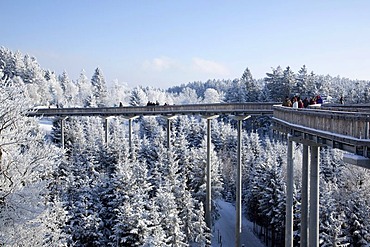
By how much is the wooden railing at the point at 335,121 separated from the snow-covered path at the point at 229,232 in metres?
23.1

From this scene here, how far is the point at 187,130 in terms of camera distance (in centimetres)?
6731

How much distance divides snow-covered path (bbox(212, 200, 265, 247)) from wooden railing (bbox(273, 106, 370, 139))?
23102 mm

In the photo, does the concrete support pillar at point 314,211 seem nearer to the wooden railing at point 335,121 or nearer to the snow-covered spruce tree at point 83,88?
the wooden railing at point 335,121

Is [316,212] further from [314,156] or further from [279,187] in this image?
[279,187]

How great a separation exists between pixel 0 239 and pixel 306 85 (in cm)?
6734

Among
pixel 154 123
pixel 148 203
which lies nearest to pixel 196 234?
pixel 148 203

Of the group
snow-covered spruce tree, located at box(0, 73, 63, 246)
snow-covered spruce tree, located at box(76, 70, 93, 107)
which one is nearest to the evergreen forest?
snow-covered spruce tree, located at box(0, 73, 63, 246)

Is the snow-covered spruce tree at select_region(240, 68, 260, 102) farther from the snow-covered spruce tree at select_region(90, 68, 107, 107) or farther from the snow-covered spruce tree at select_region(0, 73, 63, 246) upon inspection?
the snow-covered spruce tree at select_region(0, 73, 63, 246)

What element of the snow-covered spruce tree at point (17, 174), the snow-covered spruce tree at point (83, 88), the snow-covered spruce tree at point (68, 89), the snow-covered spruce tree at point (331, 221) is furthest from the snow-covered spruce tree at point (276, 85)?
the snow-covered spruce tree at point (17, 174)

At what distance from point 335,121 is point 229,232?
30.2 meters

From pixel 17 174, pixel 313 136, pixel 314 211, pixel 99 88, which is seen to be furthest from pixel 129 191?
pixel 99 88

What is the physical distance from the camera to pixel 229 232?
1553 inches

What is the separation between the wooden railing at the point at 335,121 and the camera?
989cm

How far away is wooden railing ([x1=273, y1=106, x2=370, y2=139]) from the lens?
32.4ft
